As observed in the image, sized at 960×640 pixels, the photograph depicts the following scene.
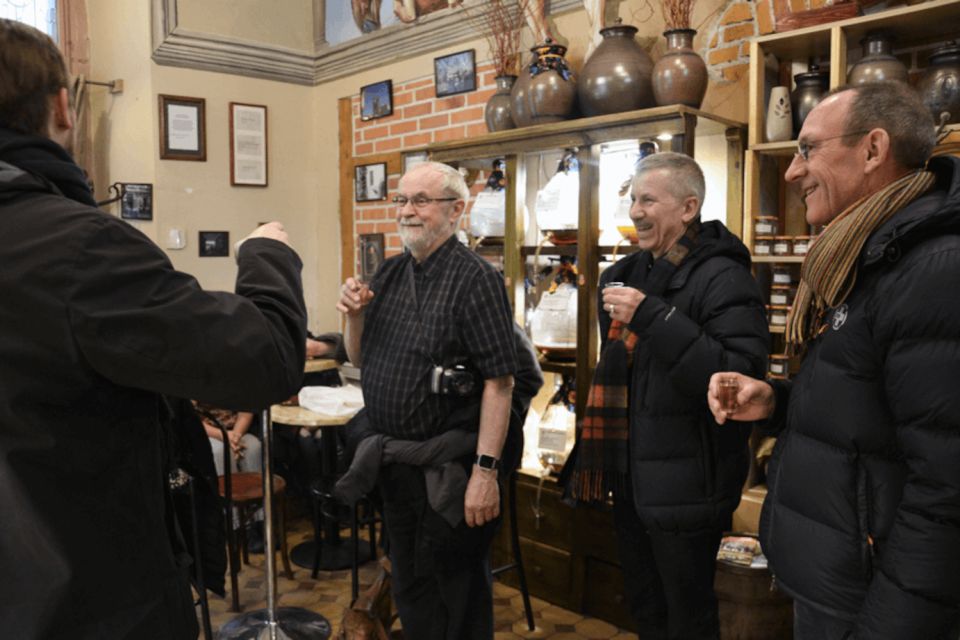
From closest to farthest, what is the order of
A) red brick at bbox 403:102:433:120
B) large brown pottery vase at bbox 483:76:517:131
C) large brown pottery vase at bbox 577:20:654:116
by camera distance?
large brown pottery vase at bbox 577:20:654:116, large brown pottery vase at bbox 483:76:517:131, red brick at bbox 403:102:433:120

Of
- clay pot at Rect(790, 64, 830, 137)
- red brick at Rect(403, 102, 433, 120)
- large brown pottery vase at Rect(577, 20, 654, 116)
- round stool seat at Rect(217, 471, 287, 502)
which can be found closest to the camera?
clay pot at Rect(790, 64, 830, 137)

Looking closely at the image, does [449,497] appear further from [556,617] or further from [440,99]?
[440,99]

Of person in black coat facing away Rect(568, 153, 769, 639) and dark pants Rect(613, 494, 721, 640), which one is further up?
person in black coat facing away Rect(568, 153, 769, 639)

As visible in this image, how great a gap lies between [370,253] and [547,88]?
Result: 196cm

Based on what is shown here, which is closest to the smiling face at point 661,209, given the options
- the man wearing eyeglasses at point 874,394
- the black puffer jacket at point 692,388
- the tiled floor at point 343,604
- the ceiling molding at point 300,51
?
the black puffer jacket at point 692,388

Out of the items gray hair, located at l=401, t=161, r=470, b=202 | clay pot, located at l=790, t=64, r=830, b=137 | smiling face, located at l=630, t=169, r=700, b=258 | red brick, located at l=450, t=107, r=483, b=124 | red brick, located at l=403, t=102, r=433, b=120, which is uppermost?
red brick, located at l=403, t=102, r=433, b=120

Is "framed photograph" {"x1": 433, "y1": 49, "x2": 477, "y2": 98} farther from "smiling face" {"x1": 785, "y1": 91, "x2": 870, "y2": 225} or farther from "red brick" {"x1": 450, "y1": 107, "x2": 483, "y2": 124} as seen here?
"smiling face" {"x1": 785, "y1": 91, "x2": 870, "y2": 225}

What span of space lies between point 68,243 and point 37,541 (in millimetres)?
380

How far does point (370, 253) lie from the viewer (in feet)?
14.7

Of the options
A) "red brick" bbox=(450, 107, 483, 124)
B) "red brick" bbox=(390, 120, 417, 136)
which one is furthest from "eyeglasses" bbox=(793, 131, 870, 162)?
"red brick" bbox=(390, 120, 417, 136)

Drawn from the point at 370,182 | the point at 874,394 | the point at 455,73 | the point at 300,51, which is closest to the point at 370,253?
the point at 370,182

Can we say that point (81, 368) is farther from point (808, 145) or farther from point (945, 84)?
point (945, 84)

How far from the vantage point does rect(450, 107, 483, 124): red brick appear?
3732 millimetres

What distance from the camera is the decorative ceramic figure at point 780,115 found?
8.00 feet
